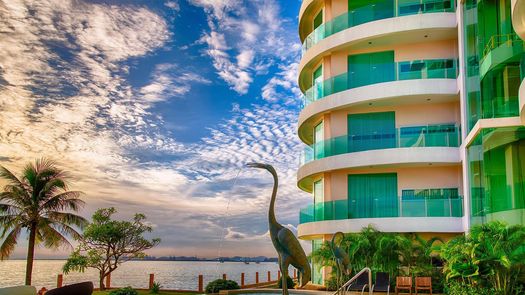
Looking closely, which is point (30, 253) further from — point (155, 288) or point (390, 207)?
point (390, 207)

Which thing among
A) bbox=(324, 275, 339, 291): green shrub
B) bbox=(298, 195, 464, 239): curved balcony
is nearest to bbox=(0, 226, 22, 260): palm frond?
bbox=(298, 195, 464, 239): curved balcony

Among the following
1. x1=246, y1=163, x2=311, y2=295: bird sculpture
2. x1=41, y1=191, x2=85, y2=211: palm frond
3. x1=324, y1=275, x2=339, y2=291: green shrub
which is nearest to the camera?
x1=246, y1=163, x2=311, y2=295: bird sculpture

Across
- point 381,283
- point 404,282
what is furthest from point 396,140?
point 381,283

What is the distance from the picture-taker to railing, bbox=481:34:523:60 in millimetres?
16184

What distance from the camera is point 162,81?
25625 mm

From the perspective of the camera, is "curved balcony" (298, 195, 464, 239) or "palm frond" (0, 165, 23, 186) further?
"palm frond" (0, 165, 23, 186)

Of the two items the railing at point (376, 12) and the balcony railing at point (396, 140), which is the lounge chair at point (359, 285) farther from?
the railing at point (376, 12)

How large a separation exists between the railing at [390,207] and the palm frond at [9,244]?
14.0 m

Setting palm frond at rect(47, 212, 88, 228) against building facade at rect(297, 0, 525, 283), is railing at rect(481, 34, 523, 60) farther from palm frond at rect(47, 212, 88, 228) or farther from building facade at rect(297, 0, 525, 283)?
palm frond at rect(47, 212, 88, 228)

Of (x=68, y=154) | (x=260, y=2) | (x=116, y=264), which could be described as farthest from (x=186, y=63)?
(x=116, y=264)

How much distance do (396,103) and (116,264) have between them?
53.7 feet

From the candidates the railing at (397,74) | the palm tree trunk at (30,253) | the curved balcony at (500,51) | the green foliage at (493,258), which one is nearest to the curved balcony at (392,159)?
the railing at (397,74)

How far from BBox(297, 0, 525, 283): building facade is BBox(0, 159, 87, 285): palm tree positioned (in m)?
11.7

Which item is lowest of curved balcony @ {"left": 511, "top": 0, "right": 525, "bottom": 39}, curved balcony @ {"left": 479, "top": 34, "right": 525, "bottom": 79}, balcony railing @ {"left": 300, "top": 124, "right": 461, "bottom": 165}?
balcony railing @ {"left": 300, "top": 124, "right": 461, "bottom": 165}
